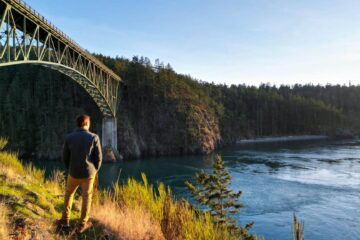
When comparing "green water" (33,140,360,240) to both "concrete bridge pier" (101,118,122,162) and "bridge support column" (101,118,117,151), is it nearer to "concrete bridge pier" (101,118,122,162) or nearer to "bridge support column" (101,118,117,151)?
"concrete bridge pier" (101,118,122,162)

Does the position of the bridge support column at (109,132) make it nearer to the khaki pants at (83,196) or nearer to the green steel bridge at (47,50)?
the green steel bridge at (47,50)

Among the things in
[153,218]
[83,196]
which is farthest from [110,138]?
[83,196]

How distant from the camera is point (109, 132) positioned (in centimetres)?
5541

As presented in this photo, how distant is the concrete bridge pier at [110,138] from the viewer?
52.5 m

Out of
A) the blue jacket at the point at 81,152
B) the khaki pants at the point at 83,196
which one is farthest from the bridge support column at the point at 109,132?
the blue jacket at the point at 81,152

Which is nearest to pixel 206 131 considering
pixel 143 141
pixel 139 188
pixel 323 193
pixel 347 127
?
pixel 143 141

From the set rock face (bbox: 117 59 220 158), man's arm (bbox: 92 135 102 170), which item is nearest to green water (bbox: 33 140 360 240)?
man's arm (bbox: 92 135 102 170)

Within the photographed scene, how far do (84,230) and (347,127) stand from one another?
129 metres

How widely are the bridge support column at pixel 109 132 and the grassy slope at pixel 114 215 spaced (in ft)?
155

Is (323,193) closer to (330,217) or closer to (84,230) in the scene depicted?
(330,217)

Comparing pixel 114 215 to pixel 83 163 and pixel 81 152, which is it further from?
pixel 81 152

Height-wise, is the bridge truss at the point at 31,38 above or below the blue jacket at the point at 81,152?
above

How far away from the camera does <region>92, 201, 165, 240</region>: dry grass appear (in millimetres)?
5289

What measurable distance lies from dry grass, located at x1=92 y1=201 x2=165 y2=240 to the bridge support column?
48.9 m
